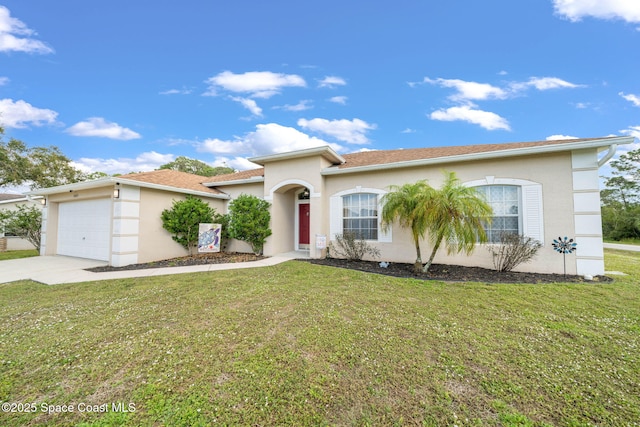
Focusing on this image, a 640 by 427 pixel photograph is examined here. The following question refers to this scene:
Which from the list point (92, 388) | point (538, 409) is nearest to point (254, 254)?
point (92, 388)

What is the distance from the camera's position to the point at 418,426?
2041 millimetres

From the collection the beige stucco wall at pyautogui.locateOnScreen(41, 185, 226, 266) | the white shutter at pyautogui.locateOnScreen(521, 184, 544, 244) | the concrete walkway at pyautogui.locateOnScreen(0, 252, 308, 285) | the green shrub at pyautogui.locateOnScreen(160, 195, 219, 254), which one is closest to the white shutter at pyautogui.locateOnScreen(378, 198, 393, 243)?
the concrete walkway at pyautogui.locateOnScreen(0, 252, 308, 285)

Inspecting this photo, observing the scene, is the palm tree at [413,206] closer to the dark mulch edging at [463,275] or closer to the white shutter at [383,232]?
the dark mulch edging at [463,275]

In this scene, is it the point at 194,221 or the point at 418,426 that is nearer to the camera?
the point at 418,426

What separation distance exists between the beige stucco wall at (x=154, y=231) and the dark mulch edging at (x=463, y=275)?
6.86m

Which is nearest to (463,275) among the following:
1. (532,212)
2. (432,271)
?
(432,271)

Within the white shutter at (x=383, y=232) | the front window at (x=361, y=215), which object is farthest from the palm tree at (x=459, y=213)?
the front window at (x=361, y=215)

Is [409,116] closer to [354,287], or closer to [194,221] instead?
[354,287]

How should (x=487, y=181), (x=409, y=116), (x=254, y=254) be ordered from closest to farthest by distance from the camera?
(x=487, y=181) < (x=254, y=254) < (x=409, y=116)

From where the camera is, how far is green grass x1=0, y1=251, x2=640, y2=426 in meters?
2.19

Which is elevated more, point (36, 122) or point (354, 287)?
point (36, 122)

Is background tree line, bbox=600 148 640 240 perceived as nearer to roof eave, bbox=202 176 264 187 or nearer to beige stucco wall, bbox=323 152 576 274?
beige stucco wall, bbox=323 152 576 274

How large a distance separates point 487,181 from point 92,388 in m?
9.86

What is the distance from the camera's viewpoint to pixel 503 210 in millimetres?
7730
